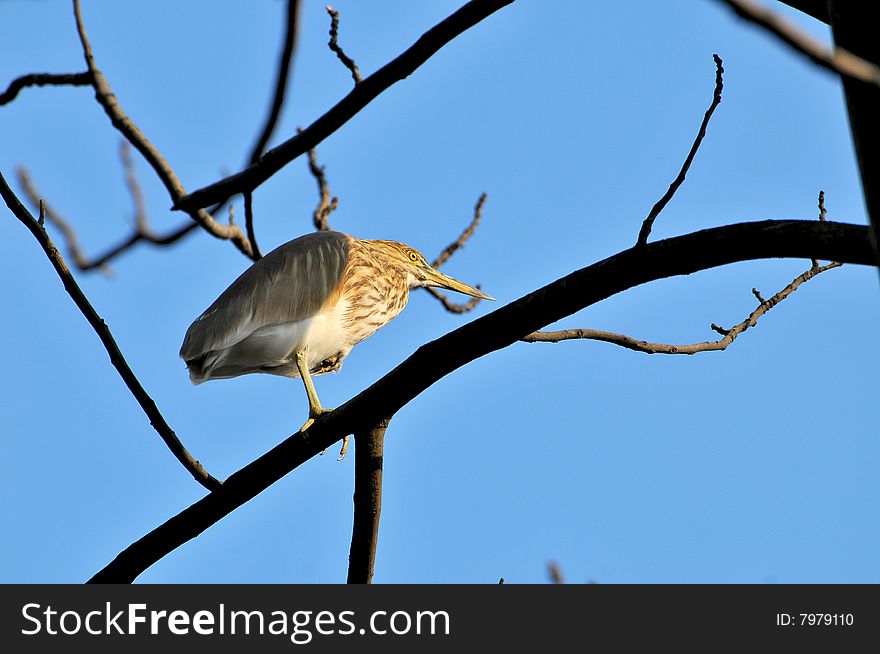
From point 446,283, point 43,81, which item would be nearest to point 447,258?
point 446,283

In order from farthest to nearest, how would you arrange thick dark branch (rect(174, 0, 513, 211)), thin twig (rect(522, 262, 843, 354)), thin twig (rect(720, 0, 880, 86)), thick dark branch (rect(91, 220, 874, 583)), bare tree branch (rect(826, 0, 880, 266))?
thin twig (rect(522, 262, 843, 354))
thick dark branch (rect(91, 220, 874, 583))
thick dark branch (rect(174, 0, 513, 211))
bare tree branch (rect(826, 0, 880, 266))
thin twig (rect(720, 0, 880, 86))

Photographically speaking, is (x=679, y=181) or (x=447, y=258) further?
(x=447, y=258)

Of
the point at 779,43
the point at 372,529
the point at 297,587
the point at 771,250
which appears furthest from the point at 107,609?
the point at 779,43

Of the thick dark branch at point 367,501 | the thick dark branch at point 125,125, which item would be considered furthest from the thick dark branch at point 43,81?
the thick dark branch at point 367,501

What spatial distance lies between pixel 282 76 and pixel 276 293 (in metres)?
4.07

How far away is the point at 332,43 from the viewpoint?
10.9 feet

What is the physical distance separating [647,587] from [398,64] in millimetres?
2822

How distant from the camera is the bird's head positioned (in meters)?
6.82

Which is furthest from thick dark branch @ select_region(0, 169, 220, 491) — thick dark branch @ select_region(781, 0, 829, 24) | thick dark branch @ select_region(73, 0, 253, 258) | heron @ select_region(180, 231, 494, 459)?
thick dark branch @ select_region(781, 0, 829, 24)

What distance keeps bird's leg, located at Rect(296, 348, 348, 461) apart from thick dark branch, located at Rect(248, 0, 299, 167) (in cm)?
279

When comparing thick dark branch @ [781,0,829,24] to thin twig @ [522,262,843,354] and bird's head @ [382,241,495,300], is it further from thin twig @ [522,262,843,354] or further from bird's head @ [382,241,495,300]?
Answer: bird's head @ [382,241,495,300]

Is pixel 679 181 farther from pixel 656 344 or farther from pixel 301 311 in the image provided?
pixel 301 311

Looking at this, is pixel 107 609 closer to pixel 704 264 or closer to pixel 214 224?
pixel 214 224

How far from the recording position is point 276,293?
5895 mm
